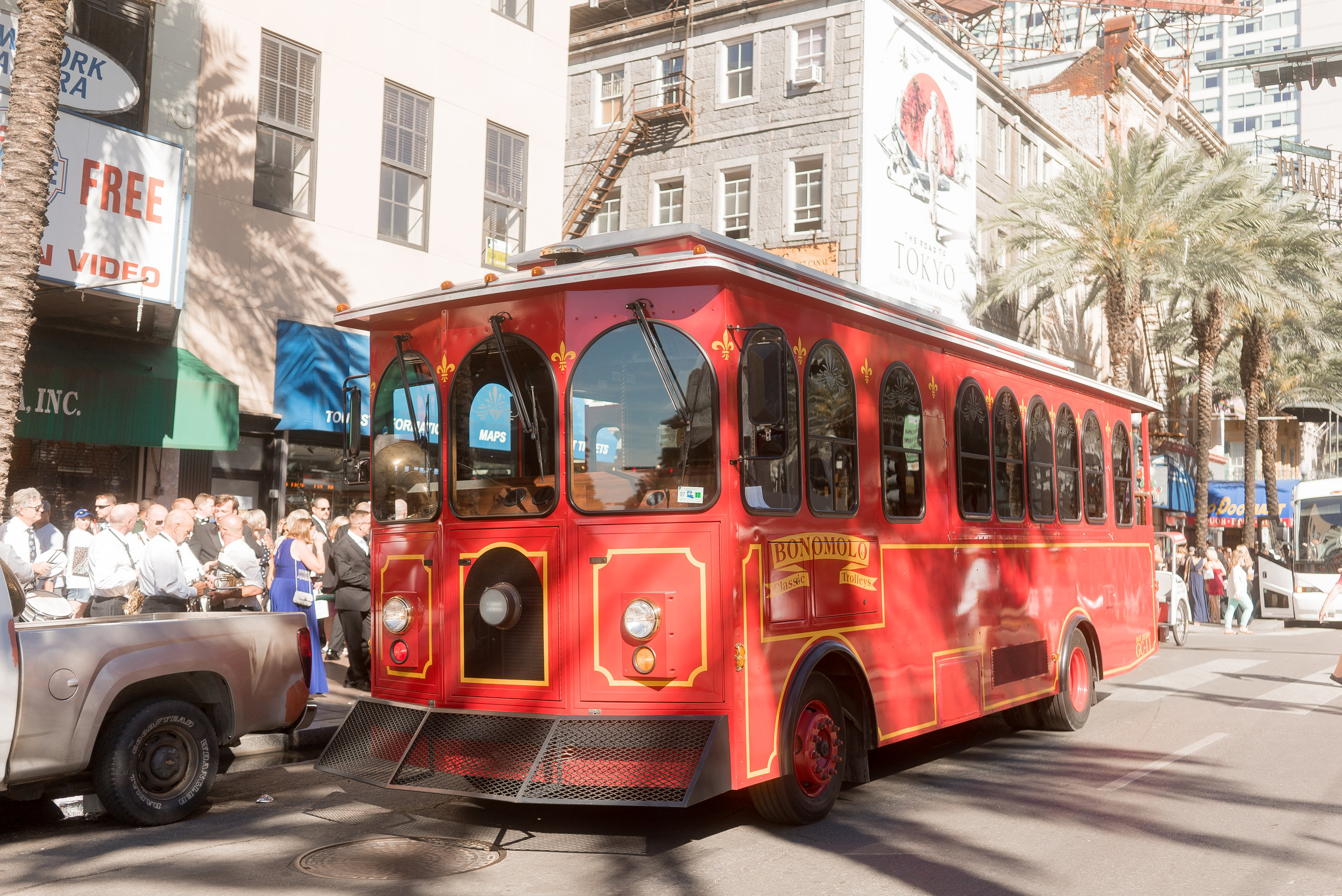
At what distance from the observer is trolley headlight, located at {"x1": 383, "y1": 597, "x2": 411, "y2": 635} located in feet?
23.2

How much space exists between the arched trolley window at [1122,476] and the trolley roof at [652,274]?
4373mm

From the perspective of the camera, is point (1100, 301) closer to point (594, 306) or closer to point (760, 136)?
point (760, 136)

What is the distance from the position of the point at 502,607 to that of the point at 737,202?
2512 centimetres

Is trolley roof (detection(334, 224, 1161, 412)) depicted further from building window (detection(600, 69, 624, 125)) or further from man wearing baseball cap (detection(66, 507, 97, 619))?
building window (detection(600, 69, 624, 125))

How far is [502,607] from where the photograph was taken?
6.50 m

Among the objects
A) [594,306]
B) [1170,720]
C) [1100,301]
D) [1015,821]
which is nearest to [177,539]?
[594,306]

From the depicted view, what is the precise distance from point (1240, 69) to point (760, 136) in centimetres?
10171

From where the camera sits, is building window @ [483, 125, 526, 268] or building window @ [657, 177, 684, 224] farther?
building window @ [657, 177, 684, 224]

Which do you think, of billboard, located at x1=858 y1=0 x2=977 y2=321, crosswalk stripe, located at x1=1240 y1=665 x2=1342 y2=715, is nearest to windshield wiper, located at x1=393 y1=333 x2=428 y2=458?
crosswalk stripe, located at x1=1240 y1=665 x2=1342 y2=715

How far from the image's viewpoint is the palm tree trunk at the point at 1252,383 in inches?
1294

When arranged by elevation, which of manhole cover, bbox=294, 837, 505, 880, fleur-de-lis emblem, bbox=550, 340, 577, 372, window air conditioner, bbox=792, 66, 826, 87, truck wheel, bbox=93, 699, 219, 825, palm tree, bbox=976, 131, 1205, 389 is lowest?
manhole cover, bbox=294, 837, 505, 880

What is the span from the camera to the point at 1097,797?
7.62m

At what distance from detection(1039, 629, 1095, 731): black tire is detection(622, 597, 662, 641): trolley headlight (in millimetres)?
5237

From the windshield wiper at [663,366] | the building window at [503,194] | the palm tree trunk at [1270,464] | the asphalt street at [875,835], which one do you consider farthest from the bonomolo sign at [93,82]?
the palm tree trunk at [1270,464]
